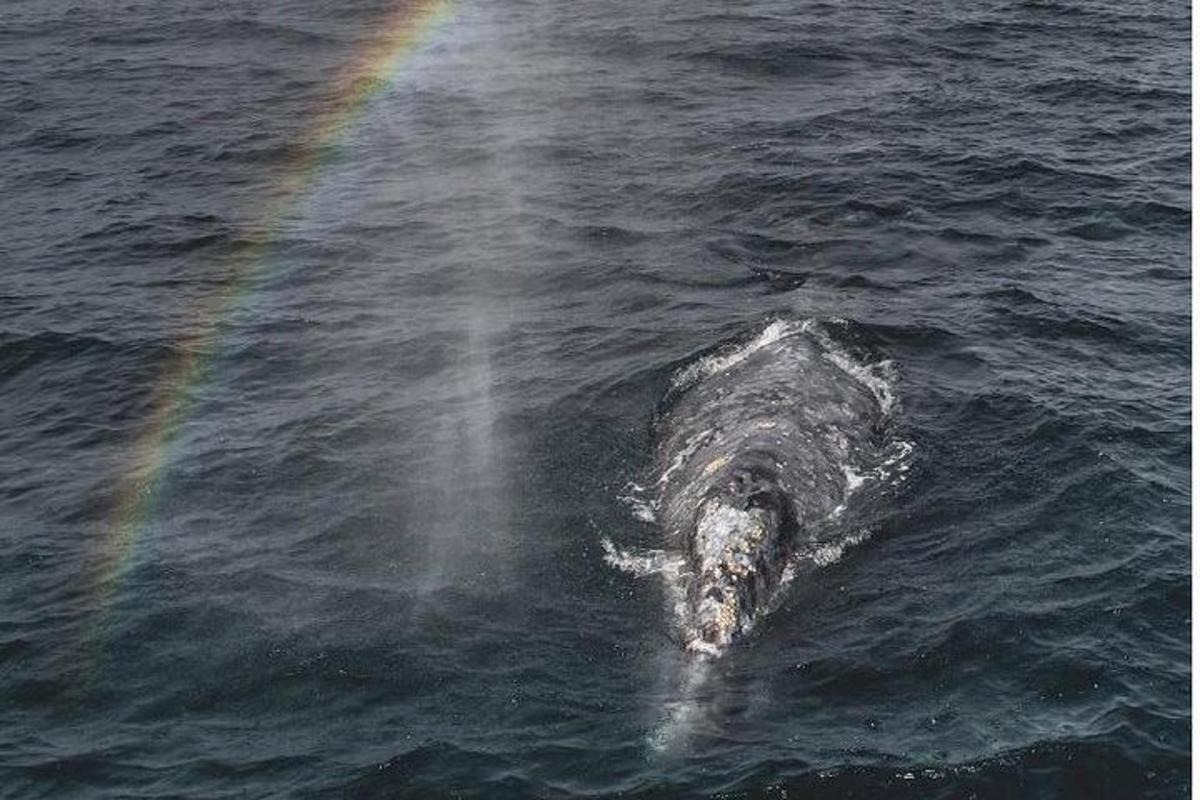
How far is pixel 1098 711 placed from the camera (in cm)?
2080

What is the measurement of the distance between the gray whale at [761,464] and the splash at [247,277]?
10.3 m

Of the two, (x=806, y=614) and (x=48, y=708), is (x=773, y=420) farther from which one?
(x=48, y=708)

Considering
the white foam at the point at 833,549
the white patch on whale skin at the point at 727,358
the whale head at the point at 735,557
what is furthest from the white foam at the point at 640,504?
the white patch on whale skin at the point at 727,358

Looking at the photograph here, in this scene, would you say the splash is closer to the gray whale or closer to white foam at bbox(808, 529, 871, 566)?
the gray whale

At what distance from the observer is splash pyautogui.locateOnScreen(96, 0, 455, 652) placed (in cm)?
2795

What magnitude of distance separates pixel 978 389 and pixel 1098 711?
1053 centimetres

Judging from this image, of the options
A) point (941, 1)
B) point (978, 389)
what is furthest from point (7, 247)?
point (941, 1)

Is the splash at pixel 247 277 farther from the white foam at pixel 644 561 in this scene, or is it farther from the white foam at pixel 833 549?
the white foam at pixel 833 549

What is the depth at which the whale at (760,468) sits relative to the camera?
23516mm

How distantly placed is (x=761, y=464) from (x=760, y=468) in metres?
0.16

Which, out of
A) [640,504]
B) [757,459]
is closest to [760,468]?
[757,459]

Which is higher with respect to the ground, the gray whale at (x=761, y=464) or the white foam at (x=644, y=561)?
the gray whale at (x=761, y=464)

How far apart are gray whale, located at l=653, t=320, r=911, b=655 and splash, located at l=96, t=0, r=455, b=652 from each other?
1030 cm

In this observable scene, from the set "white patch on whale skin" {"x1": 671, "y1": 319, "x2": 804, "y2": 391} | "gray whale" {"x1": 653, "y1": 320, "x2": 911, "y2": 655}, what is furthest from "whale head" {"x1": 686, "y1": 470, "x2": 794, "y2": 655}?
"white patch on whale skin" {"x1": 671, "y1": 319, "x2": 804, "y2": 391}
